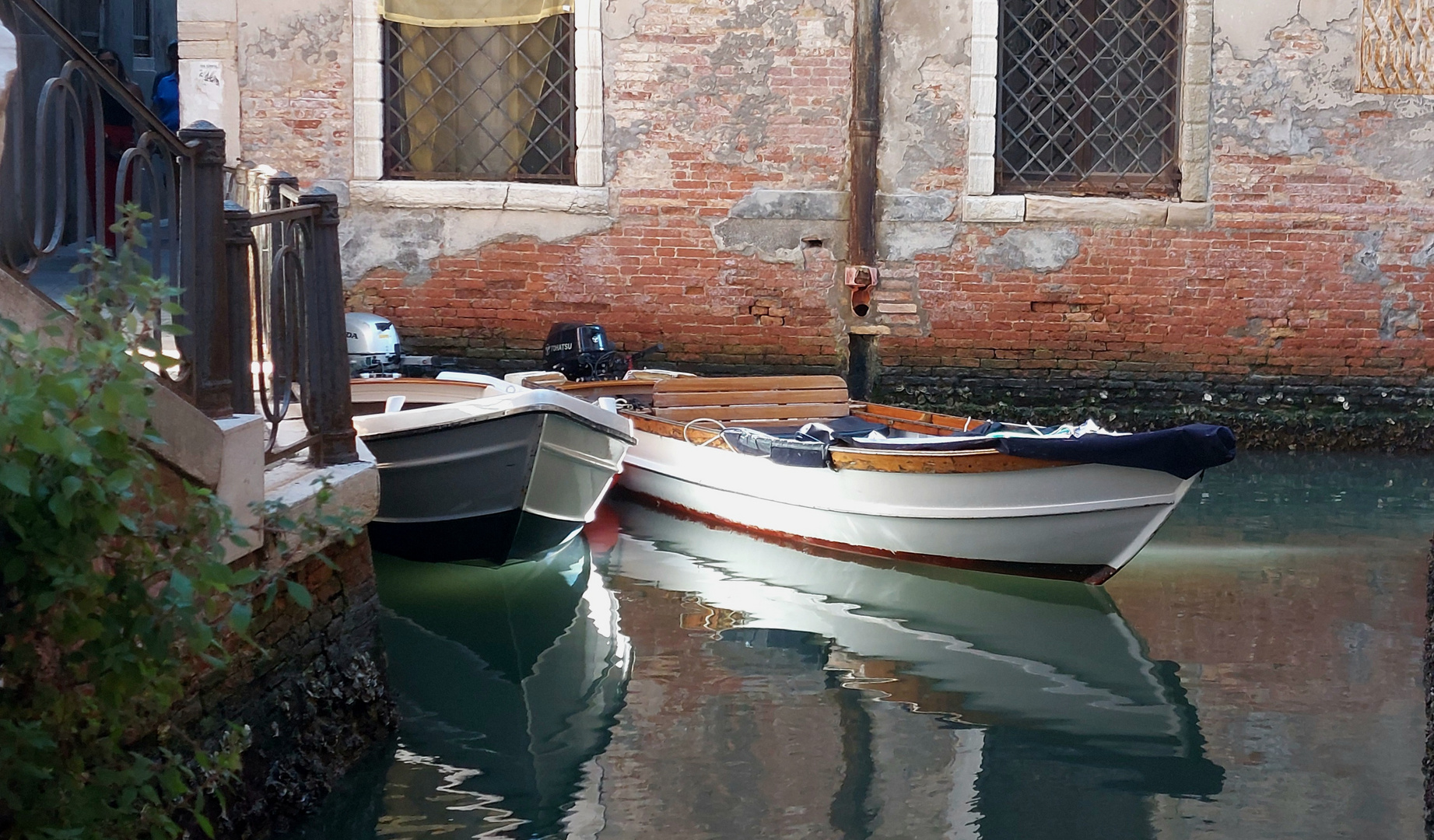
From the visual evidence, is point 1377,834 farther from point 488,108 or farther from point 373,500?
point 488,108

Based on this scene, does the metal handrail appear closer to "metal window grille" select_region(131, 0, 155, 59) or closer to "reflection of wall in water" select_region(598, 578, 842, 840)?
"reflection of wall in water" select_region(598, 578, 842, 840)

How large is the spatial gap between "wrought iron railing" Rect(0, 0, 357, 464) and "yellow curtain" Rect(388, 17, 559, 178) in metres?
4.57

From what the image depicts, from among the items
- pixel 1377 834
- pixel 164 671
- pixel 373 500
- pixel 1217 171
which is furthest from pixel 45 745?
pixel 1217 171

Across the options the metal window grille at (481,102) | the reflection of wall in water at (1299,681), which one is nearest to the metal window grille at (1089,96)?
the metal window grille at (481,102)

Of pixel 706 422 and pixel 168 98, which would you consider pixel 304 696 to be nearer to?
pixel 706 422

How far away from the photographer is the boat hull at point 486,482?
584 centimetres

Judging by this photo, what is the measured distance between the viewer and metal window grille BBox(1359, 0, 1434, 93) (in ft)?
28.4

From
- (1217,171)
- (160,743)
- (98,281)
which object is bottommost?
(160,743)

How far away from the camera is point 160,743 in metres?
2.82

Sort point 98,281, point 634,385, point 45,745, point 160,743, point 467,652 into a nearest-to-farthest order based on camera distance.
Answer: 1. point 45,745
2. point 98,281
3. point 160,743
4. point 467,652
5. point 634,385

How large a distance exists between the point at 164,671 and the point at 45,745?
0.25 m

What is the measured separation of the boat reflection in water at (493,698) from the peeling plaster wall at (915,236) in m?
2.47

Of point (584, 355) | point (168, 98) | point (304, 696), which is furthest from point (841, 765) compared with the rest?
point (168, 98)

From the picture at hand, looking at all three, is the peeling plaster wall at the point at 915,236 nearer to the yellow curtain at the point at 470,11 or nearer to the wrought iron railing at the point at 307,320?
the yellow curtain at the point at 470,11
